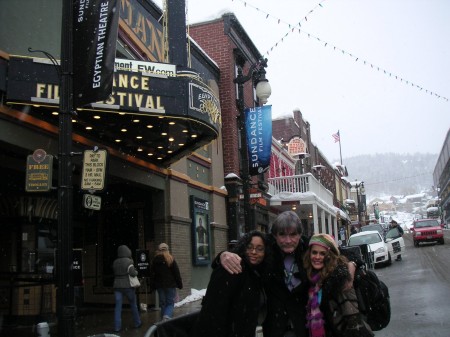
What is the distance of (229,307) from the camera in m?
3.18

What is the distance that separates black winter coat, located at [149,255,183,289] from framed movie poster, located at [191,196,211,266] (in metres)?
4.63

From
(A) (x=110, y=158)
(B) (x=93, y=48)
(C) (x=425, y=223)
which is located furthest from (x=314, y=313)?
(C) (x=425, y=223)

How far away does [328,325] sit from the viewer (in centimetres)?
321

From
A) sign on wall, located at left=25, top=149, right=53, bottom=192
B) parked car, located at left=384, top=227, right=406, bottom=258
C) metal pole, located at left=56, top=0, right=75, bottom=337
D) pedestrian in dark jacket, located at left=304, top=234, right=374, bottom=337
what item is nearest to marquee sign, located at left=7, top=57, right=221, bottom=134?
sign on wall, located at left=25, top=149, right=53, bottom=192

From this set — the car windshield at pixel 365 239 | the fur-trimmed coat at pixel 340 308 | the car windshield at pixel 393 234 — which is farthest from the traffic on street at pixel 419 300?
the fur-trimmed coat at pixel 340 308

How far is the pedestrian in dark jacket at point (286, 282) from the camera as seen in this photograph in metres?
3.29

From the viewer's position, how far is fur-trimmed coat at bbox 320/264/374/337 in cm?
306

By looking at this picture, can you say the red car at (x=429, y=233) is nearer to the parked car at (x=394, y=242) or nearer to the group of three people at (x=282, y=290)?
the parked car at (x=394, y=242)

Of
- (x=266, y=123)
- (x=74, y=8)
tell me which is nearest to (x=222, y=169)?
(x=266, y=123)

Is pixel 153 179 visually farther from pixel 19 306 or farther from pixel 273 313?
pixel 273 313

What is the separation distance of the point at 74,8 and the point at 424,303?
9.05 metres

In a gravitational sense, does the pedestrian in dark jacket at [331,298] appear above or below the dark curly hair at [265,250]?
below

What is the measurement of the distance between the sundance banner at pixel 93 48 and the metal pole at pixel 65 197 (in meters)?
0.28

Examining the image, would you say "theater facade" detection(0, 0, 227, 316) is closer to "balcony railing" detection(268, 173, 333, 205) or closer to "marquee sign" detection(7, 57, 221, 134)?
"marquee sign" detection(7, 57, 221, 134)
